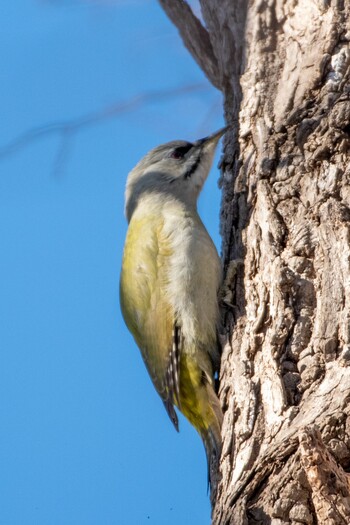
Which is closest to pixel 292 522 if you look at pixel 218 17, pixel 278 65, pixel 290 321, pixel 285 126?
pixel 290 321

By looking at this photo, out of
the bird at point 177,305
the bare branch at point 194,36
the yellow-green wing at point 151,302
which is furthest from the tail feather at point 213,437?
the bare branch at point 194,36

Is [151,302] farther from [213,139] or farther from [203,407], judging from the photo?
[213,139]

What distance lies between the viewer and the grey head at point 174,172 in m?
5.40

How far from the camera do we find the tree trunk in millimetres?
3324

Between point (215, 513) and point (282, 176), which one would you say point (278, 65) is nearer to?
point (282, 176)

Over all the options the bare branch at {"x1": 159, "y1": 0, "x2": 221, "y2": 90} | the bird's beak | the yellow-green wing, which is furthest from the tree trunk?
the bare branch at {"x1": 159, "y1": 0, "x2": 221, "y2": 90}

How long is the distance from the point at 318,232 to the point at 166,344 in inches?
43.6

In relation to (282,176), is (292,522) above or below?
below

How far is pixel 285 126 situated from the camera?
4.39m

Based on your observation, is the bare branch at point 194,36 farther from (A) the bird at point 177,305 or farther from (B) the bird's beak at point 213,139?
(A) the bird at point 177,305

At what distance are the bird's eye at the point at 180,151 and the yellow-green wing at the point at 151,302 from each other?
67 centimetres

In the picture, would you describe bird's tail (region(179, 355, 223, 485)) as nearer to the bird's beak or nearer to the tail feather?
the tail feather

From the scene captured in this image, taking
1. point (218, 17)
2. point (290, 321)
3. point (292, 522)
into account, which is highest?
point (218, 17)

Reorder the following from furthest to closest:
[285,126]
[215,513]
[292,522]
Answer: [285,126] → [215,513] → [292,522]
